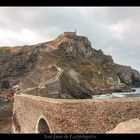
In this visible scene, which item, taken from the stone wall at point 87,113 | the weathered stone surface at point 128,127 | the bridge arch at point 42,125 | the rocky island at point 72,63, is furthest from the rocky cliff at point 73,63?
the weathered stone surface at point 128,127

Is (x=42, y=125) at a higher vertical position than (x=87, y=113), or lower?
lower

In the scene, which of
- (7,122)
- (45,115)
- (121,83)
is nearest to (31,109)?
(45,115)

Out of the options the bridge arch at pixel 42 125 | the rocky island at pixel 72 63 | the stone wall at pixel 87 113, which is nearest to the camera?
the stone wall at pixel 87 113

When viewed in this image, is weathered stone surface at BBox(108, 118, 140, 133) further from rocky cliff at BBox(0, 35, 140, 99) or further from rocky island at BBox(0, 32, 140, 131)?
rocky cliff at BBox(0, 35, 140, 99)

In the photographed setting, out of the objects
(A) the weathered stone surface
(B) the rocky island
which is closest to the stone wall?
(A) the weathered stone surface

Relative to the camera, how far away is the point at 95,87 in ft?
356

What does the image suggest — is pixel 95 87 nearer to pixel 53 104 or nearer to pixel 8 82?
pixel 8 82

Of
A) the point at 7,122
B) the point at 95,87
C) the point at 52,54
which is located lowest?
the point at 7,122

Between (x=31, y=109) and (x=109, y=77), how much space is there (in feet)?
328

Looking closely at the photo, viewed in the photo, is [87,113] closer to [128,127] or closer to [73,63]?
[128,127]

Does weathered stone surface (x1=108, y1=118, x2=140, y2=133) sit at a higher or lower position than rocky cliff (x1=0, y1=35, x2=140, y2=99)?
lower

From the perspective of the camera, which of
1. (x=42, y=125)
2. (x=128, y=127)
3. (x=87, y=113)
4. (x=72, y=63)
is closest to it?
(x=128, y=127)

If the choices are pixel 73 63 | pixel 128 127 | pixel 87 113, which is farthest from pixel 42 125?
pixel 73 63

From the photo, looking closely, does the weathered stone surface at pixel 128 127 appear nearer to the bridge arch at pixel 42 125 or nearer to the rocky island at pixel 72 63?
the bridge arch at pixel 42 125
